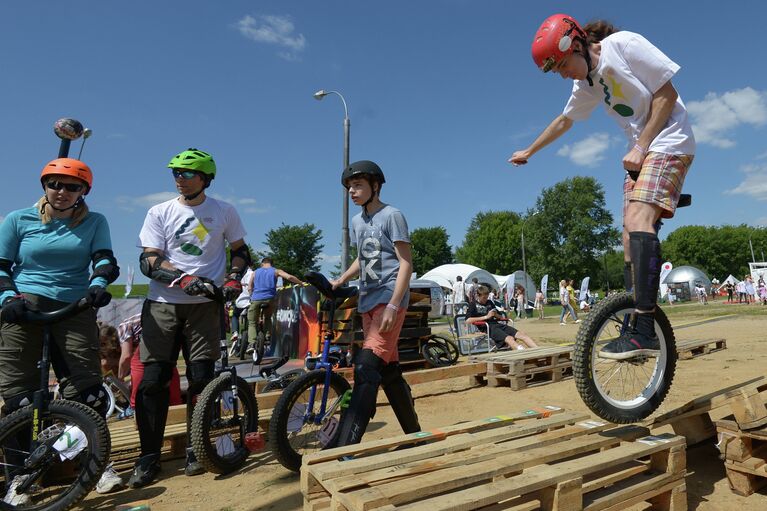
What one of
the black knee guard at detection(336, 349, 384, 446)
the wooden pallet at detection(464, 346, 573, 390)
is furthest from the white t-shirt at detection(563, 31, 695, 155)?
the wooden pallet at detection(464, 346, 573, 390)

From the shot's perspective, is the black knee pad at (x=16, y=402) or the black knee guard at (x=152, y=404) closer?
the black knee pad at (x=16, y=402)

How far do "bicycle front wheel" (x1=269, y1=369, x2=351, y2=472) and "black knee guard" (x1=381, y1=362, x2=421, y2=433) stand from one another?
0.46 metres

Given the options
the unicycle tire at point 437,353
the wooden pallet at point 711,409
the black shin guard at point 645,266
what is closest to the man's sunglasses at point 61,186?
the black shin guard at point 645,266

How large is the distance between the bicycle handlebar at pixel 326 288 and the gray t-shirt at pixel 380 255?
0.24m

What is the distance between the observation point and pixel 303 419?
3.43 meters

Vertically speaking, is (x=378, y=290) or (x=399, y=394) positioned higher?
(x=378, y=290)

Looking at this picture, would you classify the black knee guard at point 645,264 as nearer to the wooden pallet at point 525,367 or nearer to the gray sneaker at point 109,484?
the gray sneaker at point 109,484

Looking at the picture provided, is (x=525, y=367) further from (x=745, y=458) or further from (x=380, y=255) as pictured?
(x=380, y=255)

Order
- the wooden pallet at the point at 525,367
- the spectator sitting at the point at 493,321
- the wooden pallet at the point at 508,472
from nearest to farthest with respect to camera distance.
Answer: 1. the wooden pallet at the point at 508,472
2. the wooden pallet at the point at 525,367
3. the spectator sitting at the point at 493,321

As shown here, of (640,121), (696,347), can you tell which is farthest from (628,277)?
(696,347)

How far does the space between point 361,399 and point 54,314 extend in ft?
6.62

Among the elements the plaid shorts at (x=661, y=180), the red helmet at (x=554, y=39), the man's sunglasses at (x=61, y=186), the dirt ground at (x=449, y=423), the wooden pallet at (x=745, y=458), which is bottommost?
the dirt ground at (x=449, y=423)

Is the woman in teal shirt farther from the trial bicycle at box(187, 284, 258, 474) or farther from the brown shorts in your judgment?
the trial bicycle at box(187, 284, 258, 474)

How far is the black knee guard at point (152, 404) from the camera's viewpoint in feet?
10.9
